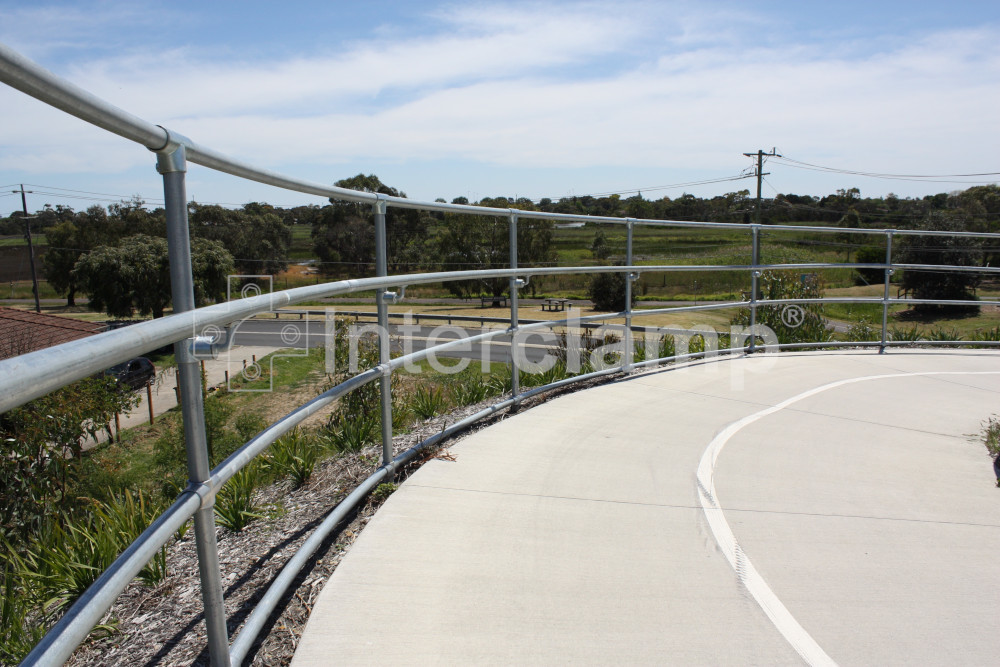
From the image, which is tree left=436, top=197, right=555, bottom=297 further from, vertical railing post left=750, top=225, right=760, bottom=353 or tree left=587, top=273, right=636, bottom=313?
vertical railing post left=750, top=225, right=760, bottom=353

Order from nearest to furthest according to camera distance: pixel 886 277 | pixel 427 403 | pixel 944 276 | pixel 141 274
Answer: pixel 427 403 < pixel 141 274 < pixel 886 277 < pixel 944 276

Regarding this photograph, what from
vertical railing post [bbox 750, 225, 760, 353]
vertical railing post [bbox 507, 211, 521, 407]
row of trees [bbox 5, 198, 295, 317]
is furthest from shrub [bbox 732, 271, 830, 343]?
row of trees [bbox 5, 198, 295, 317]

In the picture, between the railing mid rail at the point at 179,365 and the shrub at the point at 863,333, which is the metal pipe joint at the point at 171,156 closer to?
the railing mid rail at the point at 179,365

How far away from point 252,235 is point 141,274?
335cm

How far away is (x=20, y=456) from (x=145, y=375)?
502 centimetres

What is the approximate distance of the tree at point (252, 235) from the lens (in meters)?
4.18

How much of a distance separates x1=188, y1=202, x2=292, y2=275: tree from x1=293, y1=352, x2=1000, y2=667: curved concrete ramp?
1.66 meters

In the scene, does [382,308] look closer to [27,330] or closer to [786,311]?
[786,311]

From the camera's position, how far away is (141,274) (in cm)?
746

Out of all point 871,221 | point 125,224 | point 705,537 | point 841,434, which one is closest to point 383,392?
point 705,537

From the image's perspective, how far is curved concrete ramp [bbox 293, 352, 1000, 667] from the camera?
2768 mm

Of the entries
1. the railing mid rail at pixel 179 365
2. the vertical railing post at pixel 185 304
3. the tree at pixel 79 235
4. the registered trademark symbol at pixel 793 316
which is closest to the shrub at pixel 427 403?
the railing mid rail at pixel 179 365

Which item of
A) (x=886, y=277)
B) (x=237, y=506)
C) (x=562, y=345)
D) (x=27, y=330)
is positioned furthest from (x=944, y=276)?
(x=237, y=506)

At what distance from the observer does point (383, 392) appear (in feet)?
13.1
